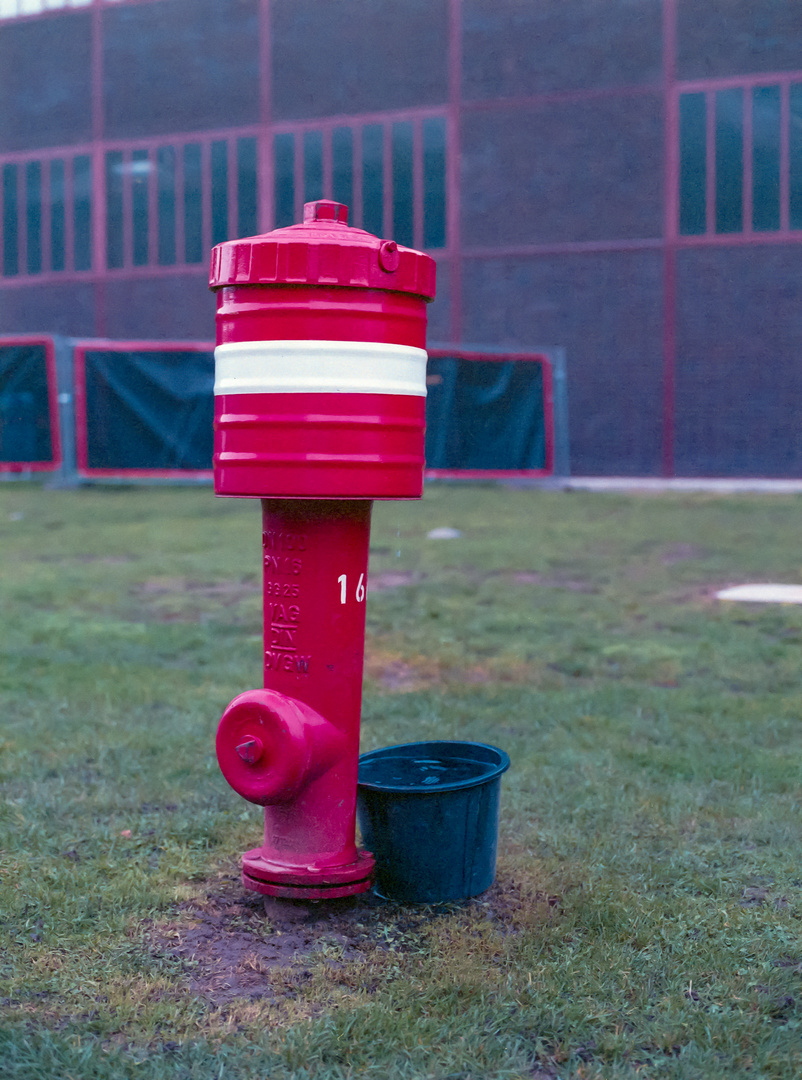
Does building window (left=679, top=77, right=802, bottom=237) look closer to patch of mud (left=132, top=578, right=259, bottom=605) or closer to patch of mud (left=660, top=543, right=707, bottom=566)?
patch of mud (left=660, top=543, right=707, bottom=566)

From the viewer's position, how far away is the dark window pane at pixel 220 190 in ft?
77.1

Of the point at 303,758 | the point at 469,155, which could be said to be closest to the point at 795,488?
the point at 469,155

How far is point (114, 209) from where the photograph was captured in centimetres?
2436

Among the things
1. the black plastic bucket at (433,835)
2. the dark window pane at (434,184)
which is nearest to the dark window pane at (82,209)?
the dark window pane at (434,184)

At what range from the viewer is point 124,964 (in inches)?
105

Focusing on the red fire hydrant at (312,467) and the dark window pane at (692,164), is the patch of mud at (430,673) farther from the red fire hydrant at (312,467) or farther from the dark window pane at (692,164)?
the dark window pane at (692,164)

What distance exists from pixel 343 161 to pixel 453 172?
7.40 ft

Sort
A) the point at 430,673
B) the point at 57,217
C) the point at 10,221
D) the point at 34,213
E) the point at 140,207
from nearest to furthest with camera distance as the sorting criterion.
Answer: the point at 430,673 < the point at 140,207 < the point at 57,217 < the point at 34,213 < the point at 10,221

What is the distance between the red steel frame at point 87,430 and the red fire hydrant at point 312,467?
44.9 ft

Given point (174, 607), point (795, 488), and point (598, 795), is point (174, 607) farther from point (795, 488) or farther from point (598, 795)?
point (795, 488)

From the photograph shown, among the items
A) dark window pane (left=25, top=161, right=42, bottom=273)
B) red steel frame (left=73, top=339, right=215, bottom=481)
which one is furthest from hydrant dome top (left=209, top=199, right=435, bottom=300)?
dark window pane (left=25, top=161, right=42, bottom=273)

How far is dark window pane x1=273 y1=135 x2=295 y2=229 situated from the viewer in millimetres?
23078

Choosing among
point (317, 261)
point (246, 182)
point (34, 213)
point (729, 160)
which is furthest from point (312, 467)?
point (34, 213)

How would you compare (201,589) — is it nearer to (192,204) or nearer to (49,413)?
(49,413)
